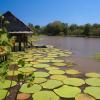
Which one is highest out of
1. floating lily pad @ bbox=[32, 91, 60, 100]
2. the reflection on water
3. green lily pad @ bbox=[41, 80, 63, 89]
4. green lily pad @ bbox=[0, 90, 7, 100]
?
green lily pad @ bbox=[0, 90, 7, 100]

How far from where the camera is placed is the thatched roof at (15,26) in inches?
347

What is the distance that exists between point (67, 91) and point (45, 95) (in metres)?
0.39

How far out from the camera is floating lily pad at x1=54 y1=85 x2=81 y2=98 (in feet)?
8.77

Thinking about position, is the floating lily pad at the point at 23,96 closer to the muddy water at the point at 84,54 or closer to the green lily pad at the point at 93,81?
the green lily pad at the point at 93,81

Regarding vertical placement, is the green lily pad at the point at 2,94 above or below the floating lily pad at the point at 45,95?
above

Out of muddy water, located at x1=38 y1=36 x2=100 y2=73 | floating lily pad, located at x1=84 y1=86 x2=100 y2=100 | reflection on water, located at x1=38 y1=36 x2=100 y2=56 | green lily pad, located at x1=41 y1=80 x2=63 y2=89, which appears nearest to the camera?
floating lily pad, located at x1=84 y1=86 x2=100 y2=100

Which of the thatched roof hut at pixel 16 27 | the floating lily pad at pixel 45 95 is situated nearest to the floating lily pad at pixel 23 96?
the floating lily pad at pixel 45 95

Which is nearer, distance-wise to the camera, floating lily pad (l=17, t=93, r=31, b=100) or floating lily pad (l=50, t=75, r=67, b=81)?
floating lily pad (l=17, t=93, r=31, b=100)

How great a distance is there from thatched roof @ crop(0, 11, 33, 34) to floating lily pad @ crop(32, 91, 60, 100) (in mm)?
6318

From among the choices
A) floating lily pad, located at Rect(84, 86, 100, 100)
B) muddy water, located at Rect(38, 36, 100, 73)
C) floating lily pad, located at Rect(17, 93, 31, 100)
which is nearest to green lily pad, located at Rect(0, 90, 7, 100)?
floating lily pad, located at Rect(17, 93, 31, 100)

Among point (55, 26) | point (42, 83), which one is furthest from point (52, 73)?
point (55, 26)

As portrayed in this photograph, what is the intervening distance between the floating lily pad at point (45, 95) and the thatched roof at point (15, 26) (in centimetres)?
632

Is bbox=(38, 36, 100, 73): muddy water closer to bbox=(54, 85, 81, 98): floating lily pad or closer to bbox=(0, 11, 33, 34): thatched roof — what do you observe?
bbox=(54, 85, 81, 98): floating lily pad

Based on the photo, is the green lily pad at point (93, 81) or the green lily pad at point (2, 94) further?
the green lily pad at point (93, 81)
